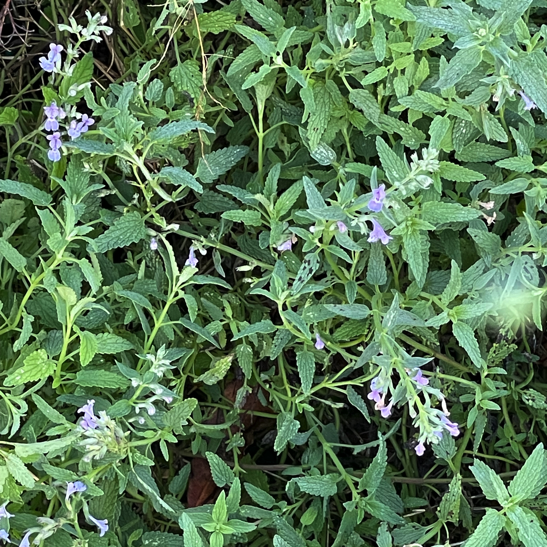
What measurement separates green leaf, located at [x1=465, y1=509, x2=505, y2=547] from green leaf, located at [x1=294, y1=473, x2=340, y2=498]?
0.32 meters

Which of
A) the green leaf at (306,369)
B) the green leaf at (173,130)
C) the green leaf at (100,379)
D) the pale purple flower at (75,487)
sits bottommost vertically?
the pale purple flower at (75,487)

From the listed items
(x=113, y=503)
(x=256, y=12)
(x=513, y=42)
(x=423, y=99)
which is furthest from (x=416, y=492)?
(x=256, y=12)

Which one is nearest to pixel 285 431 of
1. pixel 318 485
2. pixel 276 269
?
pixel 318 485

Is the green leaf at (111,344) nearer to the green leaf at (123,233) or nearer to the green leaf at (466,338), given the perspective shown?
the green leaf at (123,233)

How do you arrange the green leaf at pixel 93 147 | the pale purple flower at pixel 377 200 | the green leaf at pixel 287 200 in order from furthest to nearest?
1. the green leaf at pixel 287 200
2. the green leaf at pixel 93 147
3. the pale purple flower at pixel 377 200

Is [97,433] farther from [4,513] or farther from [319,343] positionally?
[319,343]

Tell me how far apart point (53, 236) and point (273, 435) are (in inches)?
31.0

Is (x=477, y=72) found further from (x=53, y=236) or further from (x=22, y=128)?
(x=22, y=128)

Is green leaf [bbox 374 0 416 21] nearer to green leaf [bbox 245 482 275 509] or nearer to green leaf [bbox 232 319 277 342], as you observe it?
green leaf [bbox 232 319 277 342]

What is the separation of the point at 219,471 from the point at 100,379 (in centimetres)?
34

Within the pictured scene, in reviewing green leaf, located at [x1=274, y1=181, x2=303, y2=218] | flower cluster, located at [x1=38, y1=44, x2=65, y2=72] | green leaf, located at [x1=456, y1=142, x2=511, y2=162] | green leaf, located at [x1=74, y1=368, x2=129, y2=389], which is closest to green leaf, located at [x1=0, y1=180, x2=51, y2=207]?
flower cluster, located at [x1=38, y1=44, x2=65, y2=72]

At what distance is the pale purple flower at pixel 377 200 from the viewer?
1113 mm

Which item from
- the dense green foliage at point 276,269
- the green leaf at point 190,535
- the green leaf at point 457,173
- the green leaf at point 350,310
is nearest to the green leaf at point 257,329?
the dense green foliage at point 276,269

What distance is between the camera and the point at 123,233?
4.25ft
